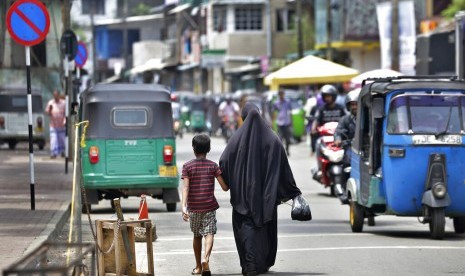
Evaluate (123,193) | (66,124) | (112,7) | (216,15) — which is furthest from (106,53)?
(123,193)

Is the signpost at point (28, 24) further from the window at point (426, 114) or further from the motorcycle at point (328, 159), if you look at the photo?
the motorcycle at point (328, 159)

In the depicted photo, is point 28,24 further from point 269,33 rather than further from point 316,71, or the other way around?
point 269,33

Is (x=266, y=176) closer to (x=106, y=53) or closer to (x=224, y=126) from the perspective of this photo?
(x=224, y=126)

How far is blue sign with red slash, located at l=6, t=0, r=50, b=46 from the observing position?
19641 millimetres

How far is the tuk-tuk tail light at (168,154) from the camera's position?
72.0 feet

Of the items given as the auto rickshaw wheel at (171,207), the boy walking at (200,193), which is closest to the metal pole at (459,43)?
the auto rickshaw wheel at (171,207)

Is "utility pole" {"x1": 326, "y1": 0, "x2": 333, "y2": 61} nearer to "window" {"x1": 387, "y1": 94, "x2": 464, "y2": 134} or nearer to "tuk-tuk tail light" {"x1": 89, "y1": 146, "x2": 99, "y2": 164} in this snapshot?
"tuk-tuk tail light" {"x1": 89, "y1": 146, "x2": 99, "y2": 164}

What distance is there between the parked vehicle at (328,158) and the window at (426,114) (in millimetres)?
6745

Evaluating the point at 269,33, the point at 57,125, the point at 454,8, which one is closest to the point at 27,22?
the point at 57,125

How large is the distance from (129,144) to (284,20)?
60.9 metres

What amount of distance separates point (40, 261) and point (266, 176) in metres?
5.27

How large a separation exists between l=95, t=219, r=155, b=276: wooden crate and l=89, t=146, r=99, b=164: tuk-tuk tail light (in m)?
9.02

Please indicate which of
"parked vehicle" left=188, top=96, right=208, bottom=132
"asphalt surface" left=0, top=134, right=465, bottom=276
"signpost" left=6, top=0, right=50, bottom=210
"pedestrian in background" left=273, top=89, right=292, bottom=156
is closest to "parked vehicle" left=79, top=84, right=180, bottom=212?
"asphalt surface" left=0, top=134, right=465, bottom=276

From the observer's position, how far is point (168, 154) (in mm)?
22000
